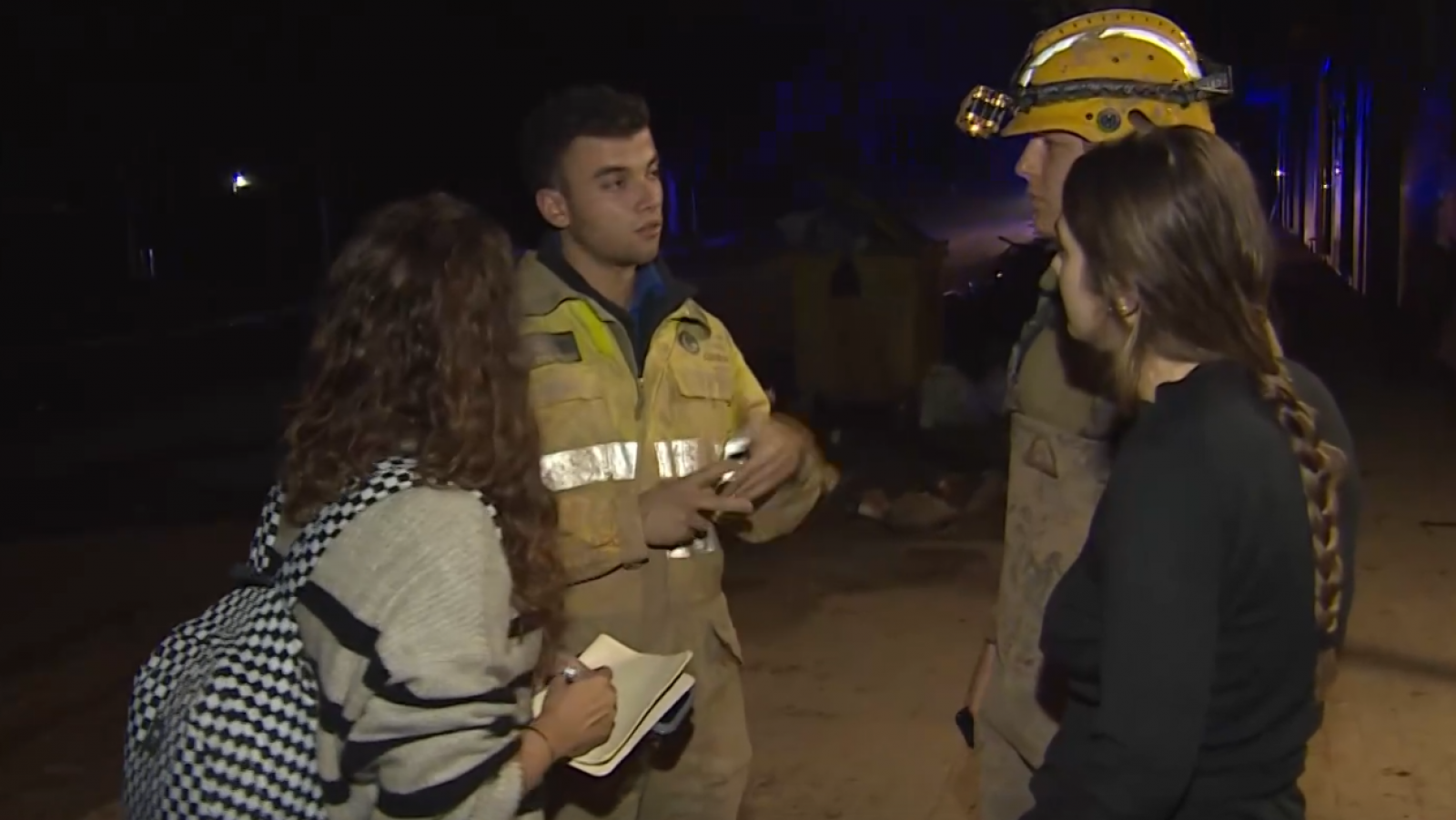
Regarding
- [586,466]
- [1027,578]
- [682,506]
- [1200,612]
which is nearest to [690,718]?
[682,506]

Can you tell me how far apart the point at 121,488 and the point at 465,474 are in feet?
32.2

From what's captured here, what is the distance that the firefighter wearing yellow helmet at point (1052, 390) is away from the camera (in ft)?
8.46

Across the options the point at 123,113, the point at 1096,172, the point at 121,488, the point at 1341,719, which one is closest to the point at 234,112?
the point at 123,113

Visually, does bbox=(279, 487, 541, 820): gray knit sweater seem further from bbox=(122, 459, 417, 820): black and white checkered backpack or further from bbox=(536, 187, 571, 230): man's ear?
bbox=(536, 187, 571, 230): man's ear

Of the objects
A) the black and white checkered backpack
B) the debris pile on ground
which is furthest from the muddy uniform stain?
the debris pile on ground

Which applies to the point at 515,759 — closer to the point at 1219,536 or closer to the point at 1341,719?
the point at 1219,536

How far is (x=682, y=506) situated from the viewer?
3008mm

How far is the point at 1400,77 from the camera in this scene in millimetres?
15828

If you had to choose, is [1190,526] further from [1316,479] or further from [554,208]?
[554,208]

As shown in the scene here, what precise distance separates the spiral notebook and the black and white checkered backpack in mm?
445

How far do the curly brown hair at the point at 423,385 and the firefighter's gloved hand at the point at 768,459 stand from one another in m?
0.88

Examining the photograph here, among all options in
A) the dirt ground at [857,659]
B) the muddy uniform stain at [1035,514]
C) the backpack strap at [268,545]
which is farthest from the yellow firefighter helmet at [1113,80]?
the dirt ground at [857,659]

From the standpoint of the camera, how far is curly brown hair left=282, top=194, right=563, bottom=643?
217 cm

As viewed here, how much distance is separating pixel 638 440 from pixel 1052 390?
88 cm
